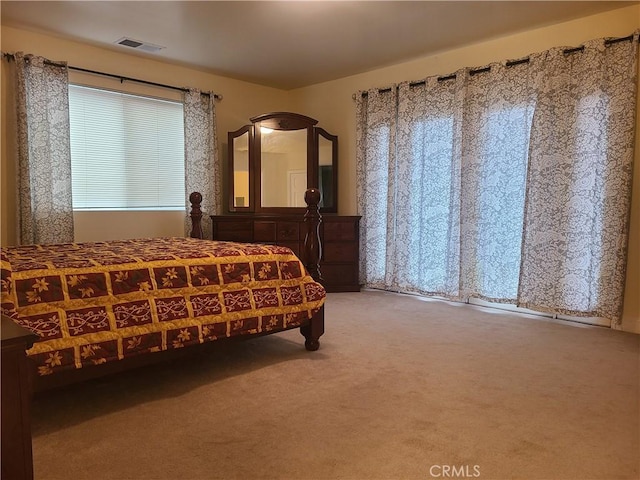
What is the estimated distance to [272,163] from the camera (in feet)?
17.3

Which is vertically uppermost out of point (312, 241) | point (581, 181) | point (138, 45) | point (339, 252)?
point (138, 45)

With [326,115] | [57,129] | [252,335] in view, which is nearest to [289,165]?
[326,115]

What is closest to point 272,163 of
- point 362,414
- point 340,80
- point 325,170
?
point 325,170

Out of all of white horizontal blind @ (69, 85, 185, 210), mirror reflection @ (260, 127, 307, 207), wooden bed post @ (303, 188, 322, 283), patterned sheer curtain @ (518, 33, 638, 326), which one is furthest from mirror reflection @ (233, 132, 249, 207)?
patterned sheer curtain @ (518, 33, 638, 326)

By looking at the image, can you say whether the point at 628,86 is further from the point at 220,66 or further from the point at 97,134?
the point at 97,134

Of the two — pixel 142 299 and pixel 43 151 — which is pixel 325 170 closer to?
pixel 43 151

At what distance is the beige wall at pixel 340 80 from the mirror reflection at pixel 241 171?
0.32 m

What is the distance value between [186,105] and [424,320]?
332cm

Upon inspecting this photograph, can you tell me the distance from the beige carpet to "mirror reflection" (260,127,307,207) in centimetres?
230

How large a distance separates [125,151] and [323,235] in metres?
2.19

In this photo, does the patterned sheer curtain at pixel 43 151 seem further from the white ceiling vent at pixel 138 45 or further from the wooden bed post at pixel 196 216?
the wooden bed post at pixel 196 216

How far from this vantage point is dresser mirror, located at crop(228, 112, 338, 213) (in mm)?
5242

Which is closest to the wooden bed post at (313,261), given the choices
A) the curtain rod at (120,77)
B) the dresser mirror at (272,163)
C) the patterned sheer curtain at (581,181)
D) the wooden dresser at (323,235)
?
the wooden dresser at (323,235)

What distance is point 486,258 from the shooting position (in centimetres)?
429
